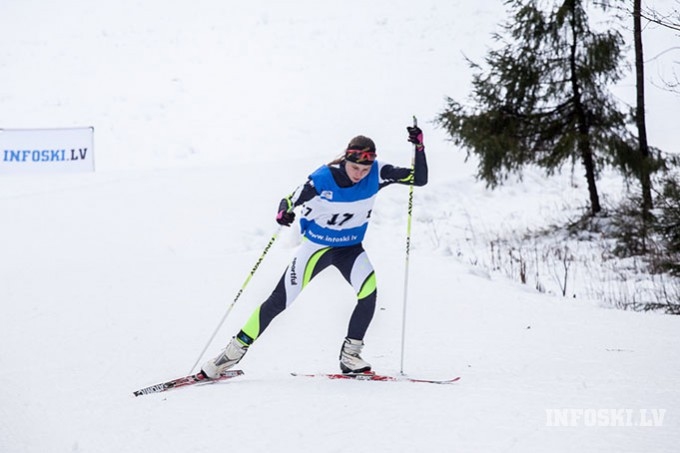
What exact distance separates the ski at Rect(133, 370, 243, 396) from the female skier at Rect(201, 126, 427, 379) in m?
0.05

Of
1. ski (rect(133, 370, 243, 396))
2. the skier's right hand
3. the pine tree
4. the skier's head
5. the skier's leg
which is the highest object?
the pine tree

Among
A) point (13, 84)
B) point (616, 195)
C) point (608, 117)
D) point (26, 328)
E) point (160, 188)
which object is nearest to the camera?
point (26, 328)

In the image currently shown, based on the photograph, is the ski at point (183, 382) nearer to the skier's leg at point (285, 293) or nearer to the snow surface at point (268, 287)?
the snow surface at point (268, 287)

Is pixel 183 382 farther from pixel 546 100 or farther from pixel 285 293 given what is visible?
pixel 546 100

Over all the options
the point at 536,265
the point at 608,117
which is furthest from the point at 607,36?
the point at 536,265

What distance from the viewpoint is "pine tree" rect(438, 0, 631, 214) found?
13.0 m

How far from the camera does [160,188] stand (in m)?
14.7

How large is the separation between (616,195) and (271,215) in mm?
8097

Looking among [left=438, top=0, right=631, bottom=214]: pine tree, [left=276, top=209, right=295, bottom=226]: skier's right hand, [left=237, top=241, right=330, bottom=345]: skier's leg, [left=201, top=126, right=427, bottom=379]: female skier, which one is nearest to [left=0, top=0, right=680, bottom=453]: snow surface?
[left=201, top=126, right=427, bottom=379]: female skier

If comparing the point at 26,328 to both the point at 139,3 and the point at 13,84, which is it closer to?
the point at 13,84

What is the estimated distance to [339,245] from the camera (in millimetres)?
5457

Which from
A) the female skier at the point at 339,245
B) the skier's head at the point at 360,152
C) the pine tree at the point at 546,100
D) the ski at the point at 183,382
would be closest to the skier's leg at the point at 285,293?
the female skier at the point at 339,245

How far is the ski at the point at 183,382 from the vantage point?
5273mm

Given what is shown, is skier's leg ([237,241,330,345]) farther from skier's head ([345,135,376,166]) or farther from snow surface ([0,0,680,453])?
skier's head ([345,135,376,166])
